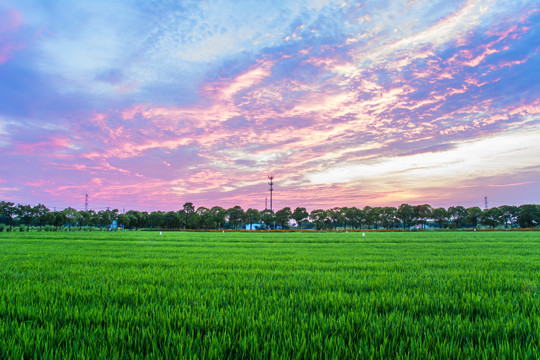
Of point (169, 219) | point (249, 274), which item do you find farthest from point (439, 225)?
point (249, 274)

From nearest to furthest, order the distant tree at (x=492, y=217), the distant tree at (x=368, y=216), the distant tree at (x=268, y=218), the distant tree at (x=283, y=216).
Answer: the distant tree at (x=492, y=217), the distant tree at (x=283, y=216), the distant tree at (x=268, y=218), the distant tree at (x=368, y=216)

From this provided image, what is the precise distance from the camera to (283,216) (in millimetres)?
135875

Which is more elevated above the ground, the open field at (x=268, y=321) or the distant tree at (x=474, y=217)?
the open field at (x=268, y=321)

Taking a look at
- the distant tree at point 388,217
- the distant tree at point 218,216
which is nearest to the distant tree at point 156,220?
the distant tree at point 218,216

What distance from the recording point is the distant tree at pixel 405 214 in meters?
136

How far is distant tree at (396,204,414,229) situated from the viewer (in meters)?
136

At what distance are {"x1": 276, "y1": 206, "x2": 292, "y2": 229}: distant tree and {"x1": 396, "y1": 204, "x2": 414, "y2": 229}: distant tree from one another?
5335 centimetres

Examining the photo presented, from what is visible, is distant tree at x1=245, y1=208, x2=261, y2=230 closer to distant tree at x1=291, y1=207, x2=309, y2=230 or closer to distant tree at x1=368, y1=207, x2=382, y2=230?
distant tree at x1=291, y1=207, x2=309, y2=230

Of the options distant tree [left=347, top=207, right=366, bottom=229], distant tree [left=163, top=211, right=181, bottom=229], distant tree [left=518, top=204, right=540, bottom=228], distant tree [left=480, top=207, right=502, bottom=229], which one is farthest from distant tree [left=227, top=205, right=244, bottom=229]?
distant tree [left=518, top=204, right=540, bottom=228]

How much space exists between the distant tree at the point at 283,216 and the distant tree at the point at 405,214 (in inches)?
2100

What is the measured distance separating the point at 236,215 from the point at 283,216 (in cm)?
2256

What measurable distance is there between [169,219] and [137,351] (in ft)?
429

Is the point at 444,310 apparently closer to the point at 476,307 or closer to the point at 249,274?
the point at 476,307

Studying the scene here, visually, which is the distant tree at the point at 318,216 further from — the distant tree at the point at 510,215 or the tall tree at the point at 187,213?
the distant tree at the point at 510,215
